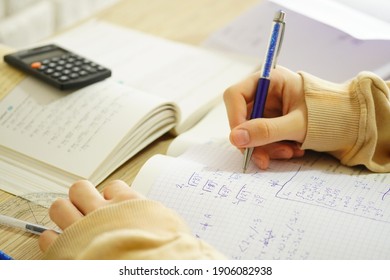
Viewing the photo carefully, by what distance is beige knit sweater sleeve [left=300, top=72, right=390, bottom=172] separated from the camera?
0.74 meters

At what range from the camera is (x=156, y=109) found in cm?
84

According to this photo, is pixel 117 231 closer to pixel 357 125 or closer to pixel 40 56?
pixel 357 125

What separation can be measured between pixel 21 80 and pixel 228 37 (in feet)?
1.54

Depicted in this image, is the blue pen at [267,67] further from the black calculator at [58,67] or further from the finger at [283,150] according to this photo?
the black calculator at [58,67]

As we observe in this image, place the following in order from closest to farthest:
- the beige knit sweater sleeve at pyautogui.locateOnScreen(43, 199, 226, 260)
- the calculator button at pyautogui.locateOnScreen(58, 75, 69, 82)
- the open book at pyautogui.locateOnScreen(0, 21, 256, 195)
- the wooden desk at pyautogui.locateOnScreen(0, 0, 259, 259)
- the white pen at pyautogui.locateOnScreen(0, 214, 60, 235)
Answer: the beige knit sweater sleeve at pyautogui.locateOnScreen(43, 199, 226, 260)
the white pen at pyautogui.locateOnScreen(0, 214, 60, 235)
the open book at pyautogui.locateOnScreen(0, 21, 256, 195)
the calculator button at pyautogui.locateOnScreen(58, 75, 69, 82)
the wooden desk at pyautogui.locateOnScreen(0, 0, 259, 259)

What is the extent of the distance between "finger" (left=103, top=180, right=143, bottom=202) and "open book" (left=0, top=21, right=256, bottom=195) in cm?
10

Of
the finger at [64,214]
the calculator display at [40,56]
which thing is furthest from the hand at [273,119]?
the calculator display at [40,56]

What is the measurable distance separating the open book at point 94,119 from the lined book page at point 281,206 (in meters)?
0.10

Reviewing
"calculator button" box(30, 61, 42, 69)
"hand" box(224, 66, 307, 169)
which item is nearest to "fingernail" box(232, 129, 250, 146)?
"hand" box(224, 66, 307, 169)

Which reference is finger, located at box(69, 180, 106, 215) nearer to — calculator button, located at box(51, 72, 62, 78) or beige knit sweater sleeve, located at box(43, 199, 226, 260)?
beige knit sweater sleeve, located at box(43, 199, 226, 260)
